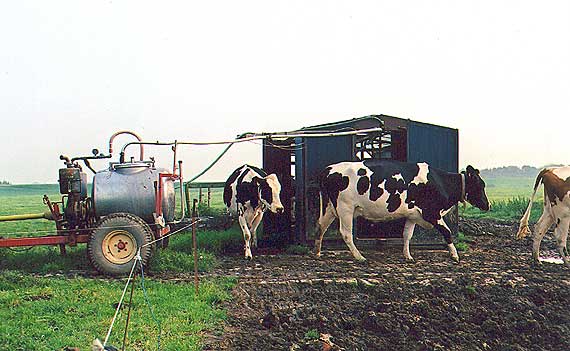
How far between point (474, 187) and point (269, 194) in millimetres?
4371

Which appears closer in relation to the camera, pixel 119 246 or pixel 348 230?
pixel 119 246

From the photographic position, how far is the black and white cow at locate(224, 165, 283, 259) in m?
13.5

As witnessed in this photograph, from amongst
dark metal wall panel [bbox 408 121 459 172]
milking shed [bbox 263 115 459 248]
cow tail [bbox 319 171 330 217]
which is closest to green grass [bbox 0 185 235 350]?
cow tail [bbox 319 171 330 217]

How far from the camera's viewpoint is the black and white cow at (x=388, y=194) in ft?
42.0

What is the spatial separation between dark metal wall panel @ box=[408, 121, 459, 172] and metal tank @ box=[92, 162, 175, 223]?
602cm

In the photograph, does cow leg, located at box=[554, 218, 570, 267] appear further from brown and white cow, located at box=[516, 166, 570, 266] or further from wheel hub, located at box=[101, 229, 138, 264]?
wheel hub, located at box=[101, 229, 138, 264]

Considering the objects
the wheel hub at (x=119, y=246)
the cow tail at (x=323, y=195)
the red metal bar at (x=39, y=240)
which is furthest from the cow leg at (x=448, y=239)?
the red metal bar at (x=39, y=240)

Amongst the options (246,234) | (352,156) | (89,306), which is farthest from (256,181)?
(89,306)

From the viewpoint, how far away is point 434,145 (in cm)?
1462

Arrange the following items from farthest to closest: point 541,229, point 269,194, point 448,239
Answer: point 269,194 < point 448,239 < point 541,229

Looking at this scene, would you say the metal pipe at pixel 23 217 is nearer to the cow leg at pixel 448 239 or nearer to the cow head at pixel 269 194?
the cow head at pixel 269 194

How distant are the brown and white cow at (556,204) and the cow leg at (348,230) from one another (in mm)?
3277

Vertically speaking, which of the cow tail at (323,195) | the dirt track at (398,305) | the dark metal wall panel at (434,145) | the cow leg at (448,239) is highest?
the dark metal wall panel at (434,145)

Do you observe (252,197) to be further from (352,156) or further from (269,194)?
(352,156)
